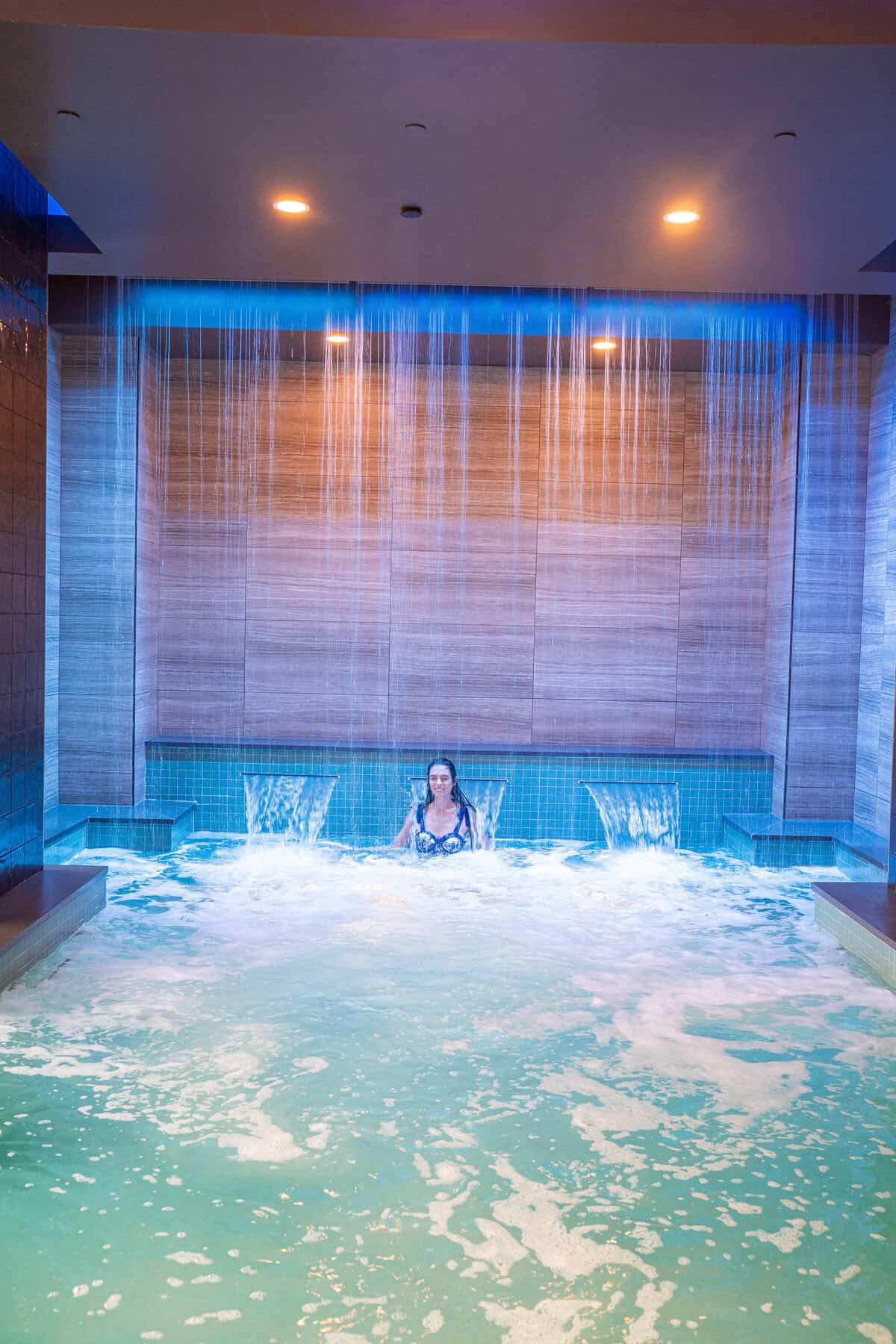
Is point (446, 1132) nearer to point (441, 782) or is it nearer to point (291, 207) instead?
point (441, 782)

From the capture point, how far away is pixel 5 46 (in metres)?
3.14

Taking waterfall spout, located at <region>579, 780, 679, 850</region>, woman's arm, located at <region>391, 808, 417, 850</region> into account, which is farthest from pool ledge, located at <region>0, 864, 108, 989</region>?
waterfall spout, located at <region>579, 780, 679, 850</region>

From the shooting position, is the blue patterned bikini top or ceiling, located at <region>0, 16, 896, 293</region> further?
the blue patterned bikini top

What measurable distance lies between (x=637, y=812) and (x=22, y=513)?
4243 millimetres

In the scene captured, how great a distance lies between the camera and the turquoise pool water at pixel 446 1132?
2.26m

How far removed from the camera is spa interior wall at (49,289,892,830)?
7352mm

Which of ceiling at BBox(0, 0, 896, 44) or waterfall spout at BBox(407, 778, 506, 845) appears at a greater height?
ceiling at BBox(0, 0, 896, 44)

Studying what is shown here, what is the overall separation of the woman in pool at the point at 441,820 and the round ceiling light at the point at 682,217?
3.19 metres

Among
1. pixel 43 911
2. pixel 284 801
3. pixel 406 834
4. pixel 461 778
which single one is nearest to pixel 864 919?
pixel 406 834

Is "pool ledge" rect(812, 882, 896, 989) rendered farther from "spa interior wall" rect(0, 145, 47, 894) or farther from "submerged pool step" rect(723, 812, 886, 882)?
"spa interior wall" rect(0, 145, 47, 894)

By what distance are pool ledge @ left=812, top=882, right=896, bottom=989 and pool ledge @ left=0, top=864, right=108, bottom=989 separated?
11.0ft

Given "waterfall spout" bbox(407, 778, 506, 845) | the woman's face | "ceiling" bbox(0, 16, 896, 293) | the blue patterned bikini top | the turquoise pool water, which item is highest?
"ceiling" bbox(0, 16, 896, 293)

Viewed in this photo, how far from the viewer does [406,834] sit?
649 cm

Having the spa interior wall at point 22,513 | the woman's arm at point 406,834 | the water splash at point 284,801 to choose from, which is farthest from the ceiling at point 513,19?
the water splash at point 284,801
